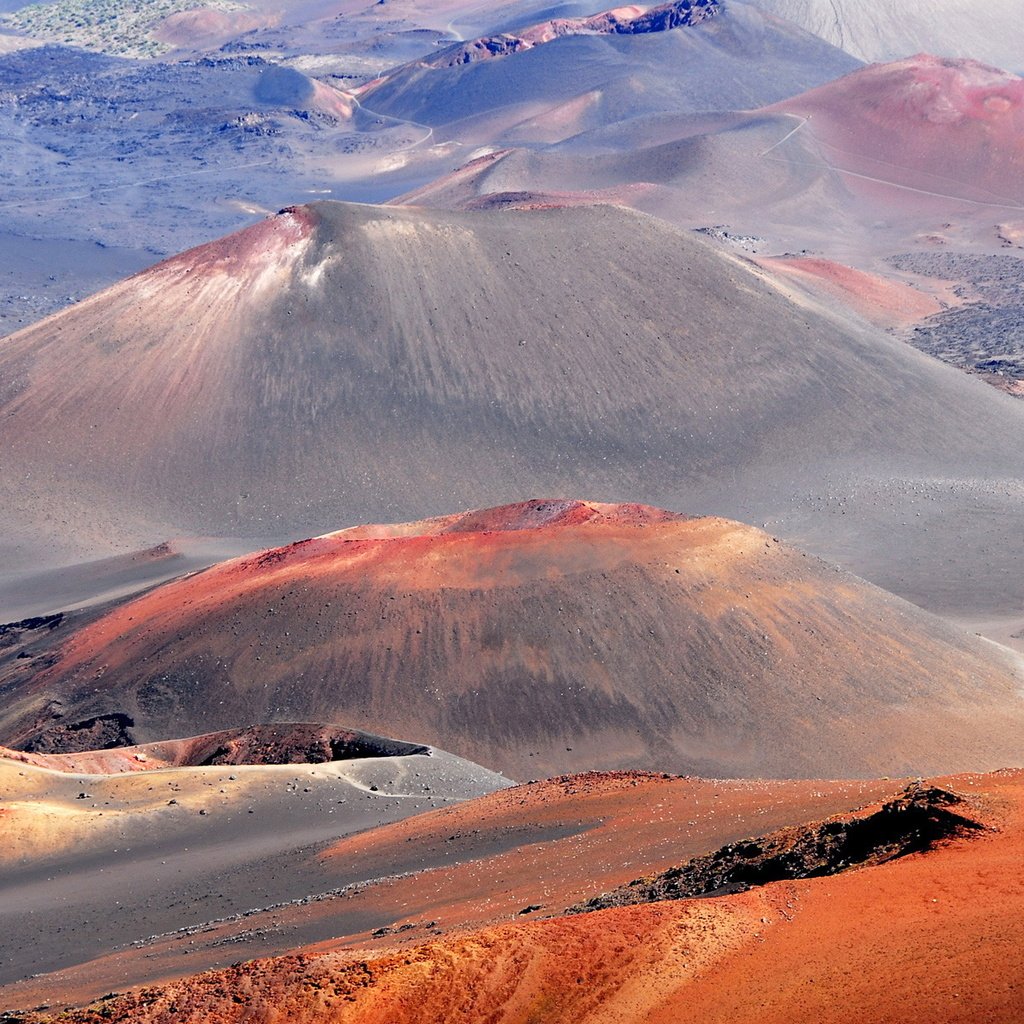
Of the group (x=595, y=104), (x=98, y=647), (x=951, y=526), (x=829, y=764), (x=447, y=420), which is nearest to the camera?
(x=829, y=764)

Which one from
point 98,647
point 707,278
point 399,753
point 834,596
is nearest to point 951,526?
point 834,596

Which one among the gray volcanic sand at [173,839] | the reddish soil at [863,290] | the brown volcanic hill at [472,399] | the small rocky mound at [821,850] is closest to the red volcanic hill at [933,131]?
the reddish soil at [863,290]

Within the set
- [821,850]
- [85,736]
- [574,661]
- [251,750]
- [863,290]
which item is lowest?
[863,290]

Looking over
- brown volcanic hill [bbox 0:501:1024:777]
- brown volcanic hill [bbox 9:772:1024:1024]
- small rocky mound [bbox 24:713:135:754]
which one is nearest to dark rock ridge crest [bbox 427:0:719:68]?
brown volcanic hill [bbox 0:501:1024:777]

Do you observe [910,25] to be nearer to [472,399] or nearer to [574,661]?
[472,399]

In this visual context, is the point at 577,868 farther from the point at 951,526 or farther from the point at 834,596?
the point at 951,526

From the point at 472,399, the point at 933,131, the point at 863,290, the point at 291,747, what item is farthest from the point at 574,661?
the point at 933,131
